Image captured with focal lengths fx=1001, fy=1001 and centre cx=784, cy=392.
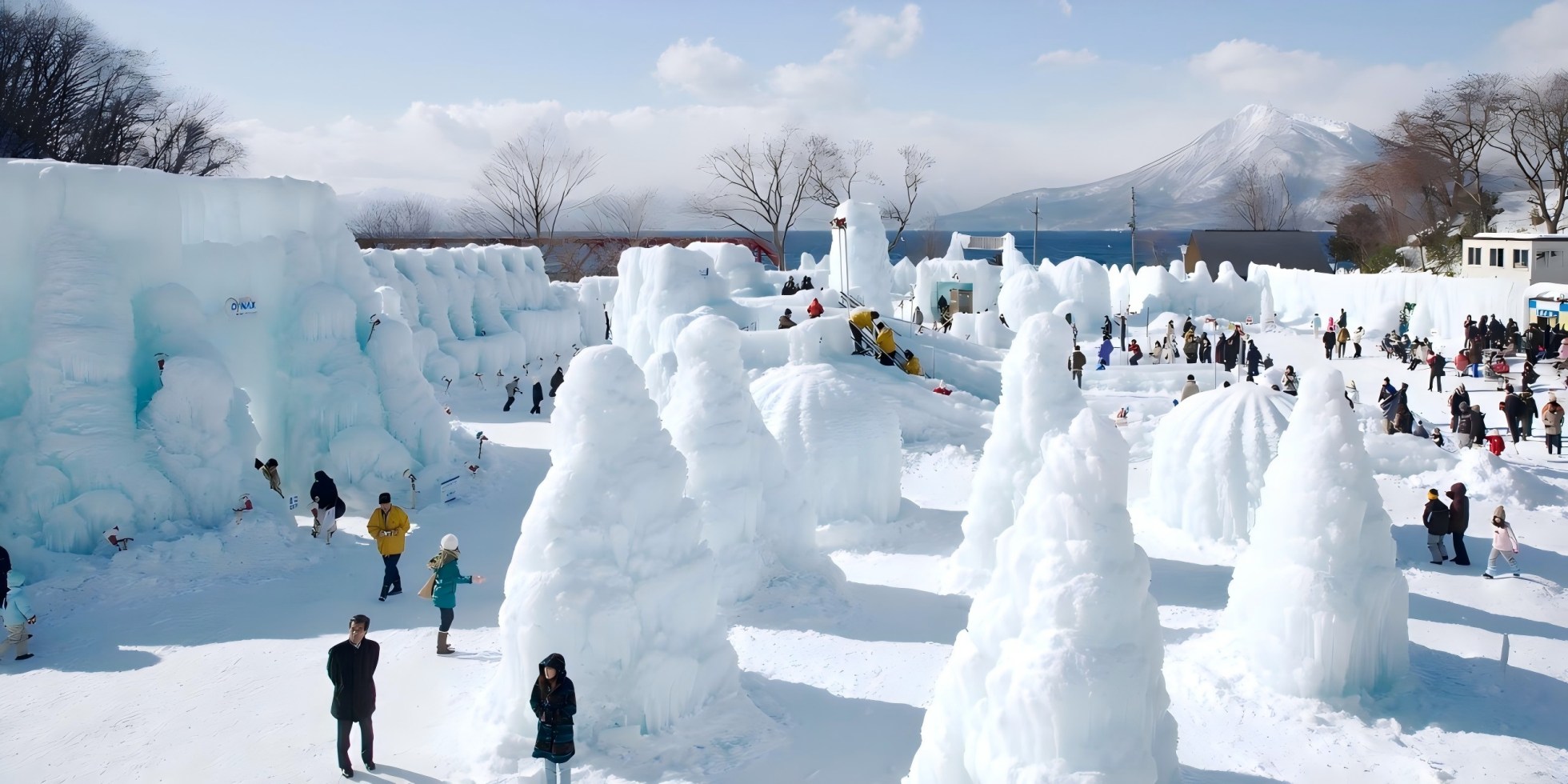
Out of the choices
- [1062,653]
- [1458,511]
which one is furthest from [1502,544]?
[1062,653]

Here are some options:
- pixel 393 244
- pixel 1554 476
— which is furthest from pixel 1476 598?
pixel 393 244

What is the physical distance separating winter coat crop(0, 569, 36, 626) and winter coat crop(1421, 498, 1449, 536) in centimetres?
1588

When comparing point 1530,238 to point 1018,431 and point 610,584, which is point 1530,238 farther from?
point 610,584

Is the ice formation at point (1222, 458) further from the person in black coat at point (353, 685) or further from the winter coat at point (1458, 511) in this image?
the person in black coat at point (353, 685)

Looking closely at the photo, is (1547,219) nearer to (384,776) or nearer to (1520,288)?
(1520,288)

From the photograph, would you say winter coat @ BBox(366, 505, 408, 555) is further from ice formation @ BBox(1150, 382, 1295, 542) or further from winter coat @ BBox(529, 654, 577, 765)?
ice formation @ BBox(1150, 382, 1295, 542)

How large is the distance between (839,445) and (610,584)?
6855mm

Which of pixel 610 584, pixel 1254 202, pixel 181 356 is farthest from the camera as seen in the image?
pixel 1254 202

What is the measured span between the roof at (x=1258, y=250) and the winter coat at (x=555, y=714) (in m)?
50.3

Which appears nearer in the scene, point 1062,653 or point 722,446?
point 1062,653

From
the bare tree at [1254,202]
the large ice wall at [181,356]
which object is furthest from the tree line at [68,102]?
the bare tree at [1254,202]

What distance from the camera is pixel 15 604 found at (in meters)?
9.98

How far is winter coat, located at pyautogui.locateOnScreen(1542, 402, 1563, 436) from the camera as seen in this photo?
17250mm

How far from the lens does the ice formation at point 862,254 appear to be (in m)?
32.7
